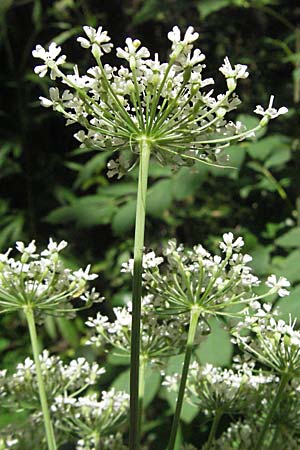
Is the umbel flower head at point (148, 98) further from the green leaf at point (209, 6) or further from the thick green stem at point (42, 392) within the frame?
the green leaf at point (209, 6)

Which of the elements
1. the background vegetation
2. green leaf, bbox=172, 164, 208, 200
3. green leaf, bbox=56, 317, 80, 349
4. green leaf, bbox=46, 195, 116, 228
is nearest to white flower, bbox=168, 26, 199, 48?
the background vegetation

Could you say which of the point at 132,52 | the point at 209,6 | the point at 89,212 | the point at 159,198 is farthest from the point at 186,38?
the point at 209,6

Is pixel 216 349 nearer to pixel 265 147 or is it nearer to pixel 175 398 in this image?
pixel 175 398

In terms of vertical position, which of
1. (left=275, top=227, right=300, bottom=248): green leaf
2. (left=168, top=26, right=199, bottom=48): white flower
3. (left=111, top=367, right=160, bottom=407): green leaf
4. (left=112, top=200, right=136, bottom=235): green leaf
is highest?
(left=112, top=200, right=136, bottom=235): green leaf

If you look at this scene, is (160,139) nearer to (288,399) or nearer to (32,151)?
(288,399)

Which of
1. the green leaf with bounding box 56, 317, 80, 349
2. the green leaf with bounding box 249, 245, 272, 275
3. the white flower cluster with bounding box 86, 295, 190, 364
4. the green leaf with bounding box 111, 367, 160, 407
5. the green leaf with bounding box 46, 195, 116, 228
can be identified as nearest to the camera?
the white flower cluster with bounding box 86, 295, 190, 364

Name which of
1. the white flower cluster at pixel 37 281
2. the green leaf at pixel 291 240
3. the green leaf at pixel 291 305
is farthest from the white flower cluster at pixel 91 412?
the green leaf at pixel 291 240

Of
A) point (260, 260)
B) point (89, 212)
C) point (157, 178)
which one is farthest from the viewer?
point (157, 178)

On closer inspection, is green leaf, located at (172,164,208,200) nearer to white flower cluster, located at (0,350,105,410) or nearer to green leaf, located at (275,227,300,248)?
green leaf, located at (275,227,300,248)
